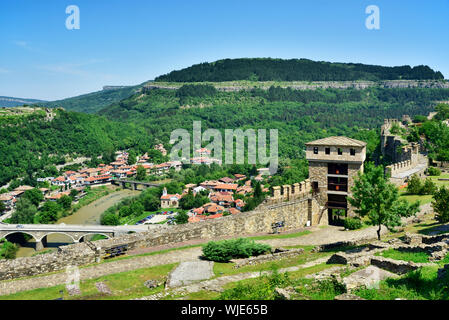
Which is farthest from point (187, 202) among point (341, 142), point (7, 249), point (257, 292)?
point (257, 292)

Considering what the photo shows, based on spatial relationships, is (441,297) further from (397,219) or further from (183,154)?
(183,154)

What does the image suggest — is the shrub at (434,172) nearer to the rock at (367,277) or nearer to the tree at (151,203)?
the rock at (367,277)

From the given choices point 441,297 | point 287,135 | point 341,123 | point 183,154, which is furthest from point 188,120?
point 441,297

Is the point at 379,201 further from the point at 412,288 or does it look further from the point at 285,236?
the point at 412,288

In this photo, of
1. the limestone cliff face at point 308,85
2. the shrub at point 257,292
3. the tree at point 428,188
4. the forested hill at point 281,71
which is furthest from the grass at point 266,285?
the forested hill at point 281,71

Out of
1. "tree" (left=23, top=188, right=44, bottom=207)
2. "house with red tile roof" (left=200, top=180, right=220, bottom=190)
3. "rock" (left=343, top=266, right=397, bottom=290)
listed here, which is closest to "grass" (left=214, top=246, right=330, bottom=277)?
"rock" (left=343, top=266, right=397, bottom=290)
